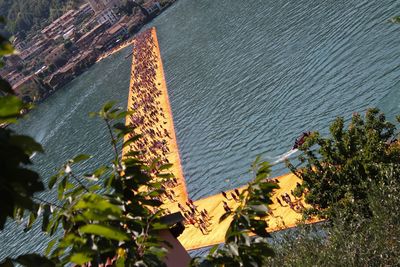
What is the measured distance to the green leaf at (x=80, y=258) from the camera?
263 cm

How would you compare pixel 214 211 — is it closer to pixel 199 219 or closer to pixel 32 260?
pixel 199 219

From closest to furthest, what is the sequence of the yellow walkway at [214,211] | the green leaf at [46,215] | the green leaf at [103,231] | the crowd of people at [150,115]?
1. the green leaf at [103,231]
2. the green leaf at [46,215]
3. the yellow walkway at [214,211]
4. the crowd of people at [150,115]

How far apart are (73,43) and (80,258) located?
472 feet

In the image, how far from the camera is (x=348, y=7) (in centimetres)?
3678

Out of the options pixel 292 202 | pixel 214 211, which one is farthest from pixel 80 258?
pixel 214 211

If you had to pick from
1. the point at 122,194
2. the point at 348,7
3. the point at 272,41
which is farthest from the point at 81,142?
the point at 122,194

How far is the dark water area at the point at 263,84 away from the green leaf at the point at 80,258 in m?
18.2

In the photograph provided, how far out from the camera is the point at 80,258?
8.78 feet

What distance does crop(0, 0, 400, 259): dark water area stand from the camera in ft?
80.2

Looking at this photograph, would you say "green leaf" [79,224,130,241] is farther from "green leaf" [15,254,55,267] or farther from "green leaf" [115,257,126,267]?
"green leaf" [115,257,126,267]

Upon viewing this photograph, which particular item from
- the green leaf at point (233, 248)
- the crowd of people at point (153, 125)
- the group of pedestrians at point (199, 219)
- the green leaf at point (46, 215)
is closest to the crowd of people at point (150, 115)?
the crowd of people at point (153, 125)

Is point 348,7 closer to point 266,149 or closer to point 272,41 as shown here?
point 272,41

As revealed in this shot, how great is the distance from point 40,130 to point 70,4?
120 m

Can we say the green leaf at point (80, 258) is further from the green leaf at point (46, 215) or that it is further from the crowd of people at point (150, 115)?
the crowd of people at point (150, 115)
